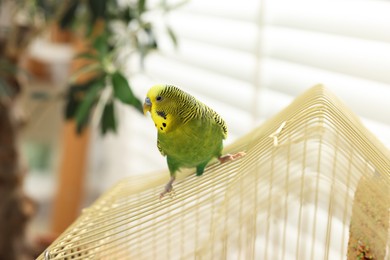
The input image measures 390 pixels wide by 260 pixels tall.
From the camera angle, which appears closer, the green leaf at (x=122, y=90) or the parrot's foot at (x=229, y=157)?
the parrot's foot at (x=229, y=157)

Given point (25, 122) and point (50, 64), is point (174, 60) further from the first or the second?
point (50, 64)

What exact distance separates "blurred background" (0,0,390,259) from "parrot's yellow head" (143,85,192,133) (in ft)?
1.42

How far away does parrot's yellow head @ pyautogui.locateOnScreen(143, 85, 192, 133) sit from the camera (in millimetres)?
659

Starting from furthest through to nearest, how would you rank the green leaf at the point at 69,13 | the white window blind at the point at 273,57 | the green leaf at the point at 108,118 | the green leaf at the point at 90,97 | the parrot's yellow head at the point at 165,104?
the green leaf at the point at 69,13 < the green leaf at the point at 108,118 < the green leaf at the point at 90,97 < the white window blind at the point at 273,57 < the parrot's yellow head at the point at 165,104

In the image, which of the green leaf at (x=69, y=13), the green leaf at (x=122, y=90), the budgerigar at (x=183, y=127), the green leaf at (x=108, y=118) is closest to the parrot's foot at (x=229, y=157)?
the budgerigar at (x=183, y=127)

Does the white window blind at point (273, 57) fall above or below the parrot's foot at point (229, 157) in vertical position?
above

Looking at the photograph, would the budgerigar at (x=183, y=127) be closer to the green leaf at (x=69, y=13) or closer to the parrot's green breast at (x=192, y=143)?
the parrot's green breast at (x=192, y=143)

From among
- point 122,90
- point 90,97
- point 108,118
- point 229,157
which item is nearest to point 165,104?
point 229,157

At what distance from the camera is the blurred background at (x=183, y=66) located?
1.09m

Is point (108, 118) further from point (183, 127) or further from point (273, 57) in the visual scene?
point (183, 127)

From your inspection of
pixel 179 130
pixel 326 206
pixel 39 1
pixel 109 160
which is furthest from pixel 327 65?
pixel 109 160

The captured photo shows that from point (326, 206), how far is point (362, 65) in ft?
0.95

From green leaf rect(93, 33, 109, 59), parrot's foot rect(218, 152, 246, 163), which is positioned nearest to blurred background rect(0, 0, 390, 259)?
green leaf rect(93, 33, 109, 59)

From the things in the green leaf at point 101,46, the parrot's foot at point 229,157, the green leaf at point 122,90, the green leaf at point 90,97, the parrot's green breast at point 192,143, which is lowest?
the parrot's green breast at point 192,143
